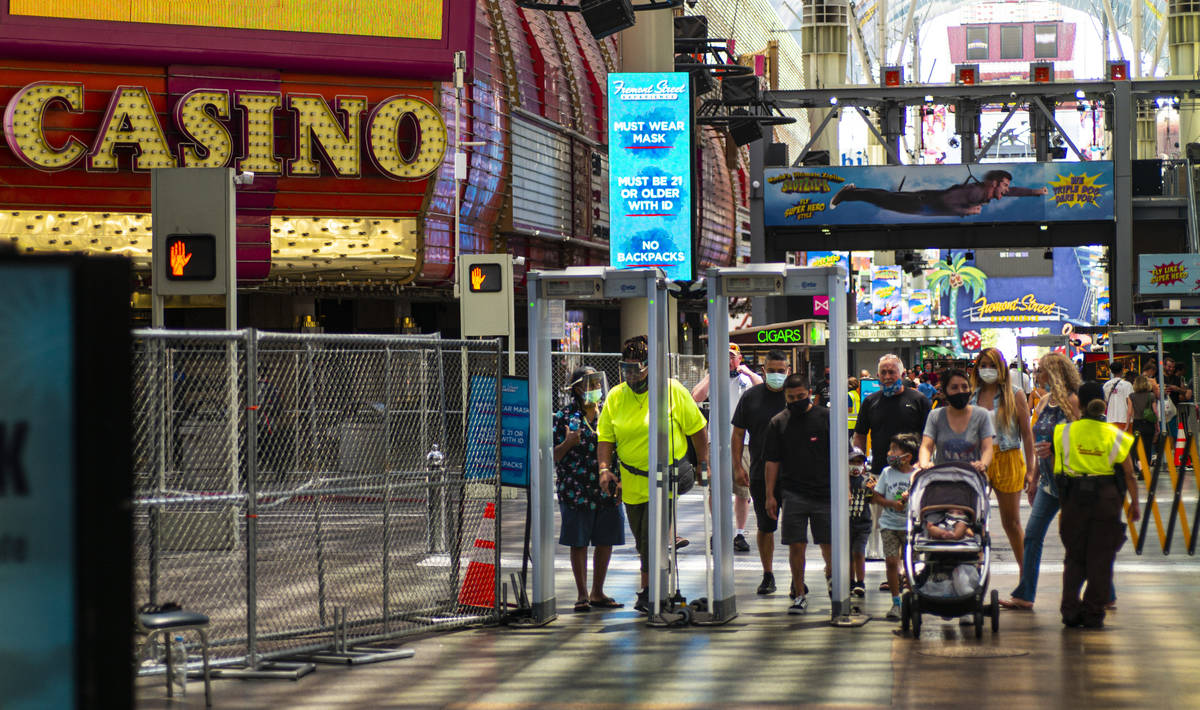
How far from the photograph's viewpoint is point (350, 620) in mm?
10359

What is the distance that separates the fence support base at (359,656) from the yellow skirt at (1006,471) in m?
4.65

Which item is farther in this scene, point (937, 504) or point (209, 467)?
point (209, 467)

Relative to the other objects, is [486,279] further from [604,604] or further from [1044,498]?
[1044,498]

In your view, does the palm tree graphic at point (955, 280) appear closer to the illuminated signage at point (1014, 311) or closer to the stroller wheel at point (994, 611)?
the illuminated signage at point (1014, 311)

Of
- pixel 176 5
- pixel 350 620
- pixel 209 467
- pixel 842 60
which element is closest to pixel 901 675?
pixel 350 620

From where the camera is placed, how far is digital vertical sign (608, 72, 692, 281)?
1088 inches

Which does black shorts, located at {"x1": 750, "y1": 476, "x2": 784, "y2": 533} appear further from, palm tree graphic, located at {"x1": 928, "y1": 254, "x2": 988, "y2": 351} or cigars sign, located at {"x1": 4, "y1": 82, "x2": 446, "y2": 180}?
palm tree graphic, located at {"x1": 928, "y1": 254, "x2": 988, "y2": 351}

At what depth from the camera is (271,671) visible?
8727 mm

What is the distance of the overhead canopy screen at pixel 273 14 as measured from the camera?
797 inches

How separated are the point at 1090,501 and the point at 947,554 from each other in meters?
1.19

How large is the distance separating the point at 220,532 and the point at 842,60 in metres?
45.6

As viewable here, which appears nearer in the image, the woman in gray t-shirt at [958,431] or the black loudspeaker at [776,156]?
the woman in gray t-shirt at [958,431]

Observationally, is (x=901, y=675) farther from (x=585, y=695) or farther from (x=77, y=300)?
(x=77, y=300)

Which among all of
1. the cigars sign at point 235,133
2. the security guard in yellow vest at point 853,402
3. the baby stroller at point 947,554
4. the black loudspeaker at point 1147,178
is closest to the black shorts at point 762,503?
the baby stroller at point 947,554
